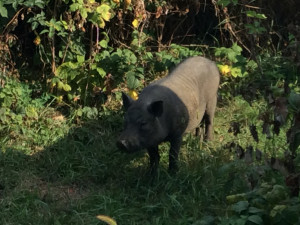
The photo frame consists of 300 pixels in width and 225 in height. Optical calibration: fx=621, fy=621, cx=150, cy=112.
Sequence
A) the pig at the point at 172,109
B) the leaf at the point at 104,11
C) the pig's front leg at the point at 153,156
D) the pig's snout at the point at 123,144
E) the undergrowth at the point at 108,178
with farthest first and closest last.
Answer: the leaf at the point at 104,11
the pig's front leg at the point at 153,156
the pig at the point at 172,109
the pig's snout at the point at 123,144
the undergrowth at the point at 108,178

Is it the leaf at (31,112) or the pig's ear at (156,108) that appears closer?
the pig's ear at (156,108)

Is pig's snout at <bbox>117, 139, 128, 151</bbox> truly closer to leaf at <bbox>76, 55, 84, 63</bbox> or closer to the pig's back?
the pig's back

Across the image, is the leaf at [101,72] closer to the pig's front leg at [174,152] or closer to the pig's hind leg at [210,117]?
the pig's hind leg at [210,117]

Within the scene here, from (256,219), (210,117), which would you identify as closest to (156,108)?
(210,117)

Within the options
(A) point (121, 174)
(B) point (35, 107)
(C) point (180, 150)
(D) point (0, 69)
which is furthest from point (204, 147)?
(D) point (0, 69)

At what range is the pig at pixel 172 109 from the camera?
5719 mm

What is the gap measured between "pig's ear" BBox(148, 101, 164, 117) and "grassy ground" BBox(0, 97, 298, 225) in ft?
1.93

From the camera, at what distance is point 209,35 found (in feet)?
29.9

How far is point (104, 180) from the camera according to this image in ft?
20.0

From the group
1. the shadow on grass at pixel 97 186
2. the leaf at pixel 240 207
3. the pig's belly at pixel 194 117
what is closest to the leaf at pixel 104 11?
the shadow on grass at pixel 97 186

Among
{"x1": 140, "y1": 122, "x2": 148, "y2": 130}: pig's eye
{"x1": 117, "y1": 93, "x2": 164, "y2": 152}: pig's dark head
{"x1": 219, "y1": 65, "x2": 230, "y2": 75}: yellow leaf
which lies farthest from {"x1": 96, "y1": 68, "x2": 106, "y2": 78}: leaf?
{"x1": 140, "y1": 122, "x2": 148, "y2": 130}: pig's eye

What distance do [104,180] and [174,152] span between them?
74 centimetres

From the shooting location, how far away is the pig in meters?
5.72

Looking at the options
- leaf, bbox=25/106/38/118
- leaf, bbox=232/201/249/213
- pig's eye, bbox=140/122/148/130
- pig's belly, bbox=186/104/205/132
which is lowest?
leaf, bbox=25/106/38/118
